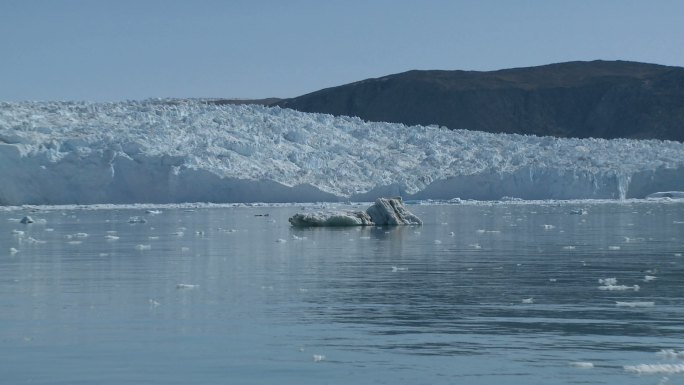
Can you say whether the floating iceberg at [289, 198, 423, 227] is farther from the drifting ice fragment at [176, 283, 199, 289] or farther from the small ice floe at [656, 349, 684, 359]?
the small ice floe at [656, 349, 684, 359]

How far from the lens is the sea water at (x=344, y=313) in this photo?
4.91 m

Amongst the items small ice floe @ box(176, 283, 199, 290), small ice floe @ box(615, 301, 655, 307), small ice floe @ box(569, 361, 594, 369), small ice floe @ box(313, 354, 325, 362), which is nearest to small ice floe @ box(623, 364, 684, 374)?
small ice floe @ box(569, 361, 594, 369)

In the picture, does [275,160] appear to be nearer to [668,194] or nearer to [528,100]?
[668,194]

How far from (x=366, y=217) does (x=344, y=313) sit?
40.5 feet

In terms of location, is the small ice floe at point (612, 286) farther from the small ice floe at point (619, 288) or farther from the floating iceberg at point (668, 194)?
the floating iceberg at point (668, 194)

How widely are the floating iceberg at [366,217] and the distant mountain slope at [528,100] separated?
172 ft

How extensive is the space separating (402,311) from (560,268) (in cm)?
345

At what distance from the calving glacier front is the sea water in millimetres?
16222

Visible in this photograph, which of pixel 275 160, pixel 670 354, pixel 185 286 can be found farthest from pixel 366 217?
pixel 670 354

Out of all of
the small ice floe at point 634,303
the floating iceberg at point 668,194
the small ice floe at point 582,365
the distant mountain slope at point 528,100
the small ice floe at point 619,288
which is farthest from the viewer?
the distant mountain slope at point 528,100

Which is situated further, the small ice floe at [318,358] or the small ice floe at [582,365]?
the small ice floe at [318,358]

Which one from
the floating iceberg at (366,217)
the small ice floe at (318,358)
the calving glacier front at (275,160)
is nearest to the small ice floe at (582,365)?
the small ice floe at (318,358)

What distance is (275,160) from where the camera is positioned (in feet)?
104

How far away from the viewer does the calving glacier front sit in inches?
1153
